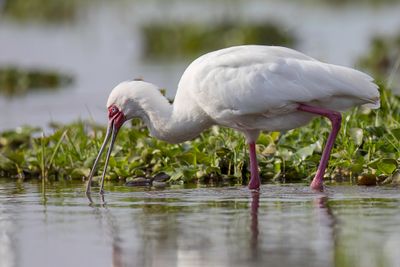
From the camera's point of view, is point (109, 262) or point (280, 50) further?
point (280, 50)

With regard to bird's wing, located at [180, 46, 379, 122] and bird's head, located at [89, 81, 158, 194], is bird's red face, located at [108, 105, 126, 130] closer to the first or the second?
bird's head, located at [89, 81, 158, 194]

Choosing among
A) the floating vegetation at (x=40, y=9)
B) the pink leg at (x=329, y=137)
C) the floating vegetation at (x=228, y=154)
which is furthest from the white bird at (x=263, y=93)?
the floating vegetation at (x=40, y=9)

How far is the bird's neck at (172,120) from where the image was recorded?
10.2 m

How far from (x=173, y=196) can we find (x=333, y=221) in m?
2.01

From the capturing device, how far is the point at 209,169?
10.7m

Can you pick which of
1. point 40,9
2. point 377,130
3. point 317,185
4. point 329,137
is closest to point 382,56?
point 377,130

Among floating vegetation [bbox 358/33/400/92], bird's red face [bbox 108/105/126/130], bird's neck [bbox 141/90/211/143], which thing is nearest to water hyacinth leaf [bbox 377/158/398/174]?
bird's neck [bbox 141/90/211/143]

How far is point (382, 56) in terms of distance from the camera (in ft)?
72.3

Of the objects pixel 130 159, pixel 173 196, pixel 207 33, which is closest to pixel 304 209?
pixel 173 196

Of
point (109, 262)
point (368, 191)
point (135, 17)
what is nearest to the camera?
point (109, 262)

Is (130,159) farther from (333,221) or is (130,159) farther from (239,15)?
(239,15)

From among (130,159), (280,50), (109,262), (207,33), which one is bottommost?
(109,262)

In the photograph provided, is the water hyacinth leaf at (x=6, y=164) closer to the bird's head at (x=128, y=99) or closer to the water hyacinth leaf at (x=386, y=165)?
the bird's head at (x=128, y=99)

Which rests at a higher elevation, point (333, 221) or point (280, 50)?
point (280, 50)
